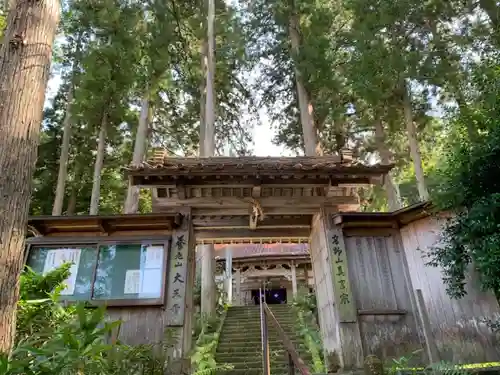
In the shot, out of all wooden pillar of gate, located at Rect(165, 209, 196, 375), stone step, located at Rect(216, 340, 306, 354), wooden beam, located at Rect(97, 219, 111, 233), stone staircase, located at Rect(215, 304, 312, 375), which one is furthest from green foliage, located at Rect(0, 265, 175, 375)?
stone step, located at Rect(216, 340, 306, 354)

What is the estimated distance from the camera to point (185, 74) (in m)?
16.9

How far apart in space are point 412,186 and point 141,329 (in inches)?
578

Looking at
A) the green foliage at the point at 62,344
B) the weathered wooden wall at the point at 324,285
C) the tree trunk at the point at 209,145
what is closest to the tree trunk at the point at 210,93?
the tree trunk at the point at 209,145

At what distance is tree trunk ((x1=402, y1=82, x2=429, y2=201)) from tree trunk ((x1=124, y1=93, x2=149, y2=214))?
869 centimetres

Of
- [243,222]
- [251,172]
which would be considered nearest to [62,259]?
[243,222]

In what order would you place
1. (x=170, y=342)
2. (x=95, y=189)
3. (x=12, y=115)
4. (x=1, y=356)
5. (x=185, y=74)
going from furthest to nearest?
(x=185, y=74), (x=95, y=189), (x=170, y=342), (x=12, y=115), (x=1, y=356)

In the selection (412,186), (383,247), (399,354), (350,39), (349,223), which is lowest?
(399,354)

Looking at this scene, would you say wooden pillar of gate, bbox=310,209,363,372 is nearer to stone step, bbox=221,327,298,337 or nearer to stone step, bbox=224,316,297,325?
stone step, bbox=221,327,298,337

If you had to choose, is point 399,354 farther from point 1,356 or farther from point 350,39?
point 350,39

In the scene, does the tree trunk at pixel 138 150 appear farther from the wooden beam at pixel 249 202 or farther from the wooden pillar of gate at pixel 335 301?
the wooden pillar of gate at pixel 335 301

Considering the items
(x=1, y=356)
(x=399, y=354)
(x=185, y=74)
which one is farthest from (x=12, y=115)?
(x=185, y=74)

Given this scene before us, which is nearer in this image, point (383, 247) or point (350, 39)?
point (383, 247)

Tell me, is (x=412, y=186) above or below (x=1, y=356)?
above

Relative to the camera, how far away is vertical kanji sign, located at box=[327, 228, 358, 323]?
659 centimetres
